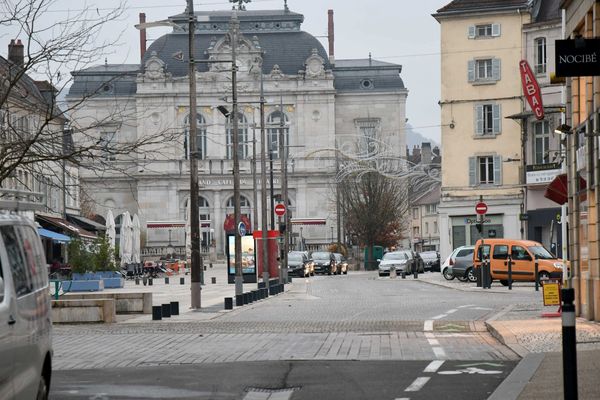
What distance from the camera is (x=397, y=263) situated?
7438 cm

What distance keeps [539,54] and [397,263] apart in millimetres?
13545

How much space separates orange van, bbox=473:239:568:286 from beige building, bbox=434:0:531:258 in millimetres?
19497

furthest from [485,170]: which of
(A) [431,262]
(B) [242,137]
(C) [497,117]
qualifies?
(B) [242,137]

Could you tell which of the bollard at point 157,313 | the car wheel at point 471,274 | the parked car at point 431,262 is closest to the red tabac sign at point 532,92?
the car wheel at point 471,274

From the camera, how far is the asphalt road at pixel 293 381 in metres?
13.1

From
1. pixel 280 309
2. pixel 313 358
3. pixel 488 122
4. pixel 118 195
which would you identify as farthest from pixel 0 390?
pixel 118 195

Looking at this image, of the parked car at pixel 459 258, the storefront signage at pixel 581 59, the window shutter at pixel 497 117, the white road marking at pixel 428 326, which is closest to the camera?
the storefront signage at pixel 581 59

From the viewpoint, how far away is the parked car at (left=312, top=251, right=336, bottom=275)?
3344 inches

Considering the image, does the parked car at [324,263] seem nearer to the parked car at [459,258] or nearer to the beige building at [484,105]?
the beige building at [484,105]

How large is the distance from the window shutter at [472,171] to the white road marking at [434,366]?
5605cm

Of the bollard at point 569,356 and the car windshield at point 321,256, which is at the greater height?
the bollard at point 569,356

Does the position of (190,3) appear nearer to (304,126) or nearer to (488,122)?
(488,122)

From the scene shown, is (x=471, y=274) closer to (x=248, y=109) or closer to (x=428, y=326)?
(x=428, y=326)

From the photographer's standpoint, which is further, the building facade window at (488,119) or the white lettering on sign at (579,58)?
the building facade window at (488,119)
